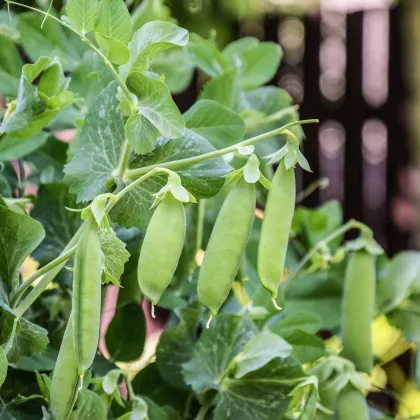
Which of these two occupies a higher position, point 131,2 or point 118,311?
point 131,2

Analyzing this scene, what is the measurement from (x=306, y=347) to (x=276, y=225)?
0.55 ft

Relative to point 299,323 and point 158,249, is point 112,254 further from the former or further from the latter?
point 299,323

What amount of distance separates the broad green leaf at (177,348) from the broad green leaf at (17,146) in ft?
0.43

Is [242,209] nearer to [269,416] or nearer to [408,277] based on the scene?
[269,416]

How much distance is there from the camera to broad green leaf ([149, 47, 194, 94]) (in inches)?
23.8

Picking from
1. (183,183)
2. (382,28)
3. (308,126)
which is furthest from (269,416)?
(382,28)

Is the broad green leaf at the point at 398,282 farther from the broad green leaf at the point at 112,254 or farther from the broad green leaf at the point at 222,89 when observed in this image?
the broad green leaf at the point at 112,254

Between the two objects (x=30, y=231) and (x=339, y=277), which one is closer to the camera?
(x=30, y=231)

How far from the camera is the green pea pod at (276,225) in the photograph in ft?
1.18

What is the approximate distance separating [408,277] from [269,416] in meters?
0.22

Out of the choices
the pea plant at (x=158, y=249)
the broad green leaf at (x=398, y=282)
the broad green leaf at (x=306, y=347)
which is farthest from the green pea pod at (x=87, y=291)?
the broad green leaf at (x=398, y=282)

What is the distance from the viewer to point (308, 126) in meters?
2.03

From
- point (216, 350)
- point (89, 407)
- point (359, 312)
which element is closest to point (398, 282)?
point (359, 312)

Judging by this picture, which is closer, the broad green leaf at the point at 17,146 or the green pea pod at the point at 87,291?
the green pea pod at the point at 87,291
